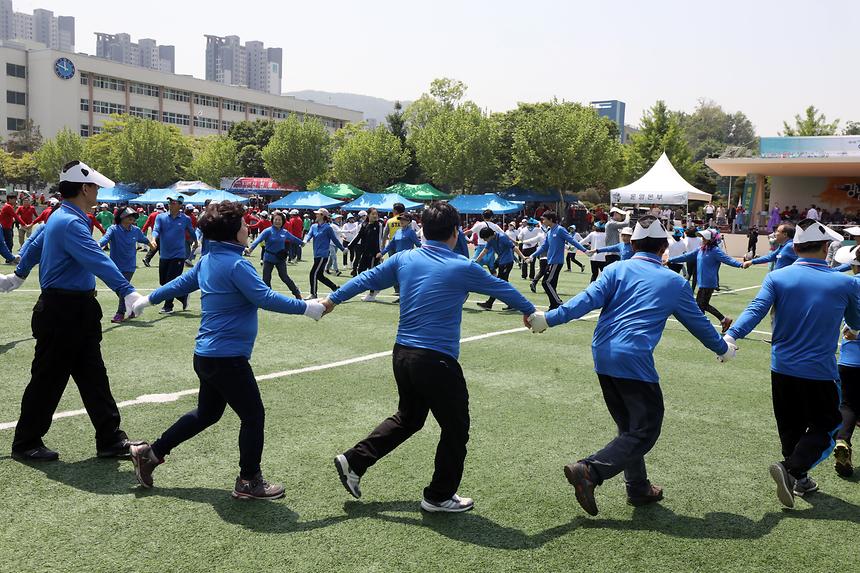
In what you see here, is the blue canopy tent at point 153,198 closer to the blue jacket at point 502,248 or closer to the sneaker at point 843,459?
the blue jacket at point 502,248

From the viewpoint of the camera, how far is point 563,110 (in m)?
54.1

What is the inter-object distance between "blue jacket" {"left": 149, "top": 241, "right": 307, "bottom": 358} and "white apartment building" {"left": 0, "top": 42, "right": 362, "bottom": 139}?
89.9 m

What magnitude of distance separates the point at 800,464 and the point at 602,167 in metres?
51.3

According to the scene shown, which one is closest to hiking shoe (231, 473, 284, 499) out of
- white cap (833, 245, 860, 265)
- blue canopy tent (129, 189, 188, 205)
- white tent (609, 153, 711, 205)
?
white cap (833, 245, 860, 265)

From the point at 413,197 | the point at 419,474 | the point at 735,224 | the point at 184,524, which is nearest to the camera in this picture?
the point at 184,524

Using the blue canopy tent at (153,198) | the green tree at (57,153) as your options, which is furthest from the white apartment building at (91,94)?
the blue canopy tent at (153,198)

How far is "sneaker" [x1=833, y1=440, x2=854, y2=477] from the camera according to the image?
5.46 metres

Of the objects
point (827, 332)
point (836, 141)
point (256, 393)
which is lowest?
point (256, 393)

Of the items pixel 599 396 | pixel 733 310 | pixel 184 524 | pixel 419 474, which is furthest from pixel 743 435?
pixel 733 310

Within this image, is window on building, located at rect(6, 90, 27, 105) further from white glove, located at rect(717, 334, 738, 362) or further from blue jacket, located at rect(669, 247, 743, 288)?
white glove, located at rect(717, 334, 738, 362)

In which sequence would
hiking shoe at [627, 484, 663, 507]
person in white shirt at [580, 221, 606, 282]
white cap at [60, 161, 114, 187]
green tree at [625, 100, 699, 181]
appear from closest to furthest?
1. hiking shoe at [627, 484, 663, 507]
2. white cap at [60, 161, 114, 187]
3. person in white shirt at [580, 221, 606, 282]
4. green tree at [625, 100, 699, 181]

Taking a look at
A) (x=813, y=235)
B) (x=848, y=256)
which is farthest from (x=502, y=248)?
(x=813, y=235)

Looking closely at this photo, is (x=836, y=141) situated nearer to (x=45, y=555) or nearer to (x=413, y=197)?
(x=413, y=197)

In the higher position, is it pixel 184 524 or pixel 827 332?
pixel 827 332
